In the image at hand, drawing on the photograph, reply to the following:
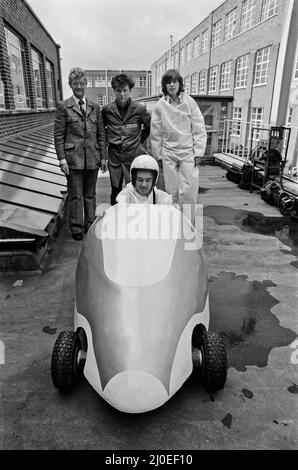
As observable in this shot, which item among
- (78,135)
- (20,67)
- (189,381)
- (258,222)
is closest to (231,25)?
(20,67)

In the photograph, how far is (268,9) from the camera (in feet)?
61.2

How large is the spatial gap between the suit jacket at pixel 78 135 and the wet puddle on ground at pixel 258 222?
2392 millimetres

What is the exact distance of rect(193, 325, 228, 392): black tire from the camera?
77.4 inches

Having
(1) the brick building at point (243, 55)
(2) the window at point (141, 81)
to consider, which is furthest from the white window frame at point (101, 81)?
(1) the brick building at point (243, 55)

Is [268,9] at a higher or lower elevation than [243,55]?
higher

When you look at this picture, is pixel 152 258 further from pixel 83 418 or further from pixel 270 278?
pixel 270 278

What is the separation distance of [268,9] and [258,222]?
60.1 feet

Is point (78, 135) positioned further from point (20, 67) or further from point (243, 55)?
point (243, 55)

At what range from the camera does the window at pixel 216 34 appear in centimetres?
2711

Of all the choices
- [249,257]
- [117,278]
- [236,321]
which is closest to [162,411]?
[117,278]

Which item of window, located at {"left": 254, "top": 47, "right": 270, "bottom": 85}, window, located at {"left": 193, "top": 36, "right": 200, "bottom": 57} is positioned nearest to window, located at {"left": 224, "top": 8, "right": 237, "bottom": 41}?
window, located at {"left": 254, "top": 47, "right": 270, "bottom": 85}

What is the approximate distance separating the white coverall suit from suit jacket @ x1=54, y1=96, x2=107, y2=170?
709 millimetres

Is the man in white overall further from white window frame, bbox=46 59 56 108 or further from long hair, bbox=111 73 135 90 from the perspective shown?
white window frame, bbox=46 59 56 108
